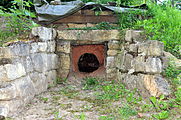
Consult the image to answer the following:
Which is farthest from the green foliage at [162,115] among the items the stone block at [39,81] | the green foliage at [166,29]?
the stone block at [39,81]

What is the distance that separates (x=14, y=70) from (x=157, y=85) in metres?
2.47

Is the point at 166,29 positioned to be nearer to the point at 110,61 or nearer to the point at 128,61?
the point at 128,61

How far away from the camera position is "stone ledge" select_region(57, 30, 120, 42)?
14.8 ft

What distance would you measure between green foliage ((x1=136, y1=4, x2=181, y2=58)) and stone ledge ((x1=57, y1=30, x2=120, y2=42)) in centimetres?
71

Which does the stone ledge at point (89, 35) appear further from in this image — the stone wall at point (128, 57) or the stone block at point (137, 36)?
the stone block at point (137, 36)

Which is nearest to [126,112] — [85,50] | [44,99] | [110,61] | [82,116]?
[82,116]

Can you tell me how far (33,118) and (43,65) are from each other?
56.1 inches

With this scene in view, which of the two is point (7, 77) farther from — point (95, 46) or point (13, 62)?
point (95, 46)

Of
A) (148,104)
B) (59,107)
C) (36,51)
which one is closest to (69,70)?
(36,51)

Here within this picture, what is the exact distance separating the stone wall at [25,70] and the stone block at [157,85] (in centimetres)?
226

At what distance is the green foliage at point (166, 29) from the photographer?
383 cm

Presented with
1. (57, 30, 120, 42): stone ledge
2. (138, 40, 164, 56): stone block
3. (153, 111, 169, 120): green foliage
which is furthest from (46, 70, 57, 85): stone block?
(153, 111, 169, 120): green foliage

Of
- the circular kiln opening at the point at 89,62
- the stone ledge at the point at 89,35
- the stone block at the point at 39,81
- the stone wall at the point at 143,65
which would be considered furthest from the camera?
the circular kiln opening at the point at 89,62

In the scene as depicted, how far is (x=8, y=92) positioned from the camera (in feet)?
8.55
